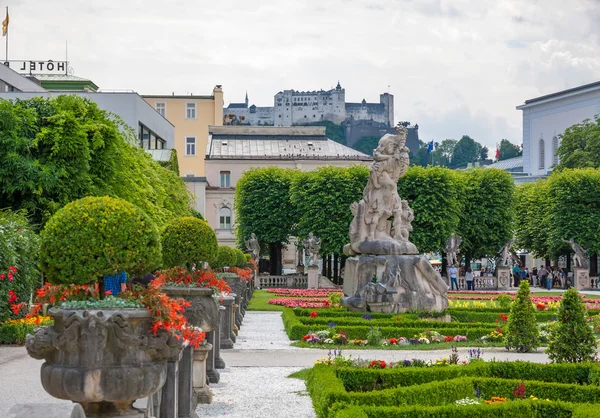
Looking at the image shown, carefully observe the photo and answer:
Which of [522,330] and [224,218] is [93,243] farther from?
[224,218]

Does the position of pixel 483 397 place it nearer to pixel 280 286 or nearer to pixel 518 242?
pixel 280 286

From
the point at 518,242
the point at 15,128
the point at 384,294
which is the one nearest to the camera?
the point at 384,294

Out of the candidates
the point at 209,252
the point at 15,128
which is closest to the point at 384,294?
the point at 209,252

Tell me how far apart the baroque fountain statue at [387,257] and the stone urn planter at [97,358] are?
19100 millimetres

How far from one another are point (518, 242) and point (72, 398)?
6116 centimetres

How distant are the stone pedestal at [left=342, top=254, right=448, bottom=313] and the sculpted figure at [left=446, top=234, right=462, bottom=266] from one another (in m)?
29.0

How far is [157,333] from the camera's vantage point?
859cm

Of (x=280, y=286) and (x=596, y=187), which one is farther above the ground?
(x=596, y=187)

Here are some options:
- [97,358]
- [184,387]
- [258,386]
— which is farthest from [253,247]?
[97,358]

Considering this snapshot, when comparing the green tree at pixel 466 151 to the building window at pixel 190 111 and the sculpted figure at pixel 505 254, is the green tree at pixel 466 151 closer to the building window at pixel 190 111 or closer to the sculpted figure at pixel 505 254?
the building window at pixel 190 111

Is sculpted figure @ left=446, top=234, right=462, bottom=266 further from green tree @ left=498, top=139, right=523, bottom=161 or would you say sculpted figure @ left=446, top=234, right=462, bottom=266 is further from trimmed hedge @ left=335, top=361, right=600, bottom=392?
green tree @ left=498, top=139, right=523, bottom=161

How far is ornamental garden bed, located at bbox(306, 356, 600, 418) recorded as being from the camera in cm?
1166

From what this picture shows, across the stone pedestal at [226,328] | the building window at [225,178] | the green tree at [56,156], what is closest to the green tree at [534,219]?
the building window at [225,178]

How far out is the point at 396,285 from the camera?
27.2m
